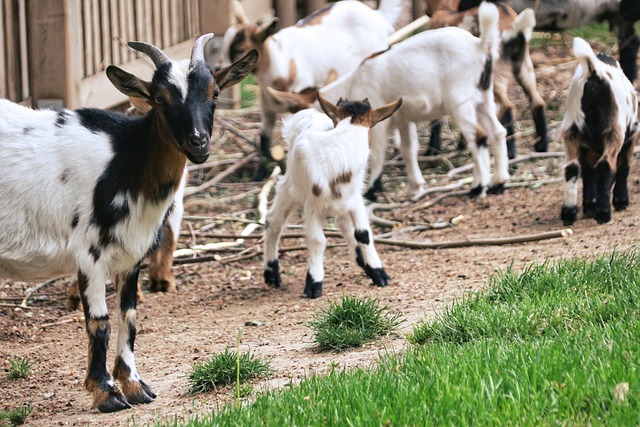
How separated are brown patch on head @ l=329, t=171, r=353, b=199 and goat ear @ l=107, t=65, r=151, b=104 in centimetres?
198

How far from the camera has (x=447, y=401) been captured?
413 cm

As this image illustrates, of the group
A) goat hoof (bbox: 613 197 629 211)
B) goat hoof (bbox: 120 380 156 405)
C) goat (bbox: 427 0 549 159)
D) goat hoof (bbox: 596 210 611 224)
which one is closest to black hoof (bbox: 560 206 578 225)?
goat hoof (bbox: 596 210 611 224)

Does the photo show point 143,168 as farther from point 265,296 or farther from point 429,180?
point 429,180

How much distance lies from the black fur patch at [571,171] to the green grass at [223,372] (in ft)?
12.9

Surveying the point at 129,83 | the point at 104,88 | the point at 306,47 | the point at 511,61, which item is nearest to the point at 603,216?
the point at 511,61

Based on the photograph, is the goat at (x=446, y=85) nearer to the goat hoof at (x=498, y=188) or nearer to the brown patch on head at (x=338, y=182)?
the goat hoof at (x=498, y=188)

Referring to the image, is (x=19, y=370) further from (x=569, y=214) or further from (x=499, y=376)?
(x=569, y=214)

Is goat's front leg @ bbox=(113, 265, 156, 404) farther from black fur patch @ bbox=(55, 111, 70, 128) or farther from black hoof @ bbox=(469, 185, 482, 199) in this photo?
black hoof @ bbox=(469, 185, 482, 199)

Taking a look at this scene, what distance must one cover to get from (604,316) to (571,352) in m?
0.76

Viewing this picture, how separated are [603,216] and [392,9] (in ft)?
17.9

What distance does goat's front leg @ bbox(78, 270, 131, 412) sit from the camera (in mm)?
5352

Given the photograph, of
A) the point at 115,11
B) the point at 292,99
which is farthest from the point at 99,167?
the point at 115,11

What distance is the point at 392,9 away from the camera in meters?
13.0

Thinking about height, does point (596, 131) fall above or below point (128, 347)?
above
